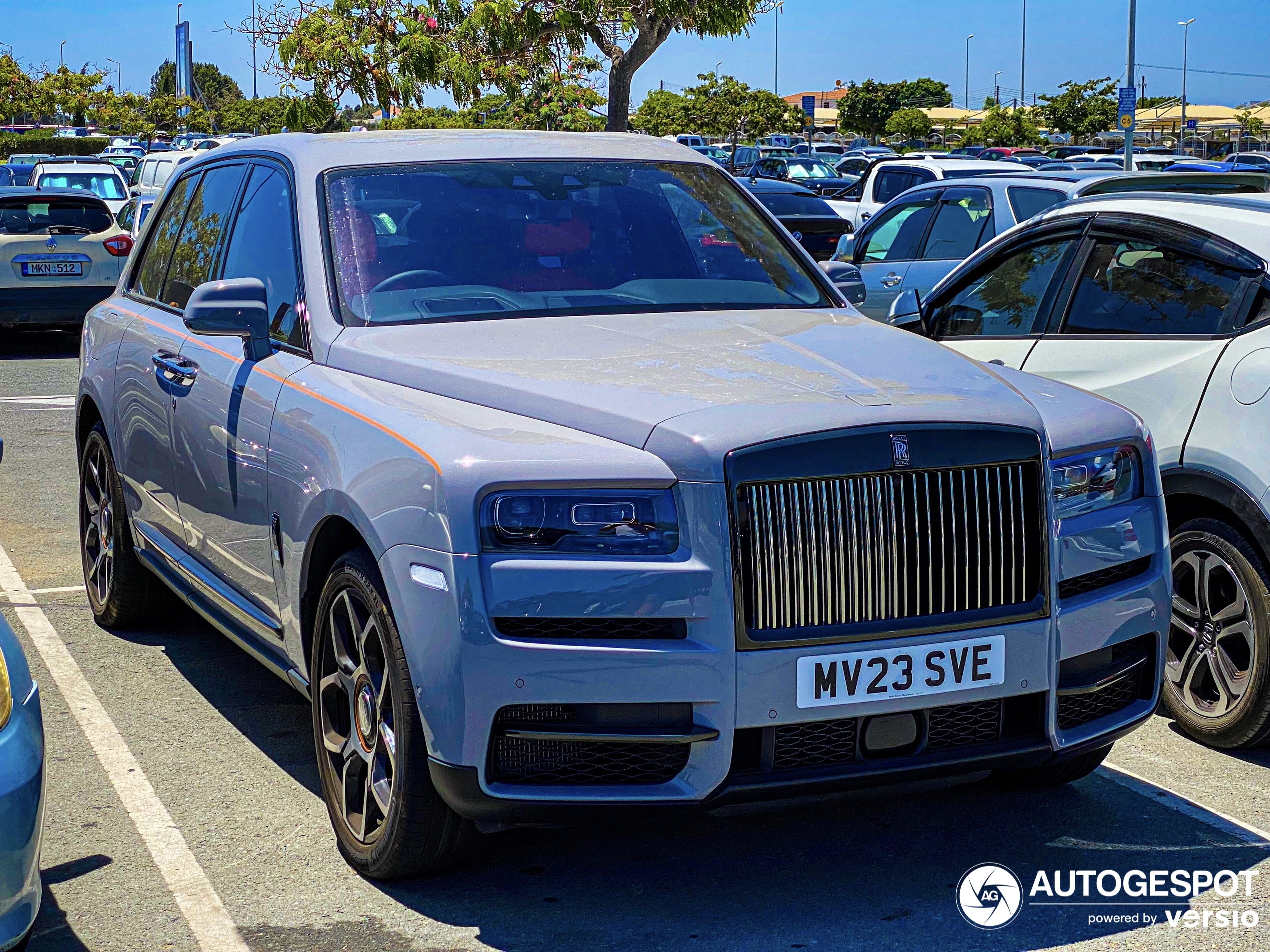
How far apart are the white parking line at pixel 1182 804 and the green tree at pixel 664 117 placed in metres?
52.3

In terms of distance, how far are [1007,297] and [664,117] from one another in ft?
183

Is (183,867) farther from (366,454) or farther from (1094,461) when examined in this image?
(1094,461)

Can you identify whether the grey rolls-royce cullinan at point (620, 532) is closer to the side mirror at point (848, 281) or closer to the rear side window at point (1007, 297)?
the side mirror at point (848, 281)

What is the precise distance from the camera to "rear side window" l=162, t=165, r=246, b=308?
18.2 feet

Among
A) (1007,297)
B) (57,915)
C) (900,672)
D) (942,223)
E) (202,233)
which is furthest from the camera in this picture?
(942,223)

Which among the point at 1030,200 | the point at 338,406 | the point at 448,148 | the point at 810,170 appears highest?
the point at 810,170

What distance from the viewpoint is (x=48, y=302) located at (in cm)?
1586

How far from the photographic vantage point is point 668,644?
3398mm

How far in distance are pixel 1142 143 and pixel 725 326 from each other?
6086 cm

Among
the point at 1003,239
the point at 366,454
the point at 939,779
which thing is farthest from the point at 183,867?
the point at 1003,239

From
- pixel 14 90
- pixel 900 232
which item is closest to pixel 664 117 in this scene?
pixel 14 90

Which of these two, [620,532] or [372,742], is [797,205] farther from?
[620,532]

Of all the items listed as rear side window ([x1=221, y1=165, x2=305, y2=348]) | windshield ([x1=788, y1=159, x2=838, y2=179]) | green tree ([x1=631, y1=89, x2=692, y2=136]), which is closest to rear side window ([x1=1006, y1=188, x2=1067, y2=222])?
rear side window ([x1=221, y1=165, x2=305, y2=348])

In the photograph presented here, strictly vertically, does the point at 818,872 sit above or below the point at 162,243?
below
